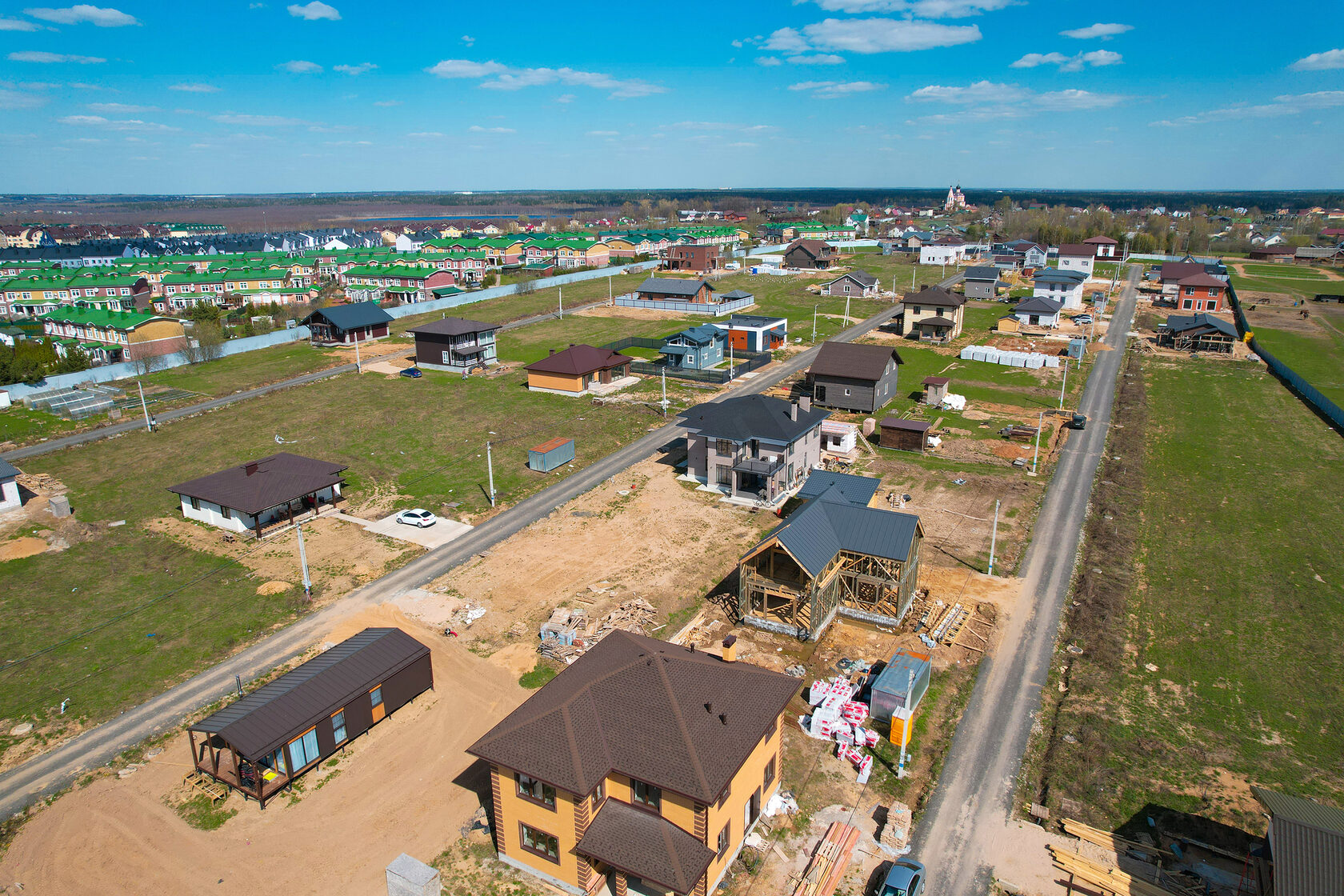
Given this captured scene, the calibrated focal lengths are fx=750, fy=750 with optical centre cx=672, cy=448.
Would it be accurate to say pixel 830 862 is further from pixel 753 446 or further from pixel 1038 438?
pixel 1038 438

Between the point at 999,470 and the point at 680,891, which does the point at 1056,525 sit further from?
the point at 680,891

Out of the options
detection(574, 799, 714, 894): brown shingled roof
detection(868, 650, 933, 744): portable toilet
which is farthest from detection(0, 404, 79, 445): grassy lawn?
detection(868, 650, 933, 744): portable toilet

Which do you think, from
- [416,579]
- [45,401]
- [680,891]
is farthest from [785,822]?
[45,401]

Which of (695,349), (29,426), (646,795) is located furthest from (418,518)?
(29,426)

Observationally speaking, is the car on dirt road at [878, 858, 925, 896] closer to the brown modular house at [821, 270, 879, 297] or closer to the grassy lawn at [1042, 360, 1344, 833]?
the grassy lawn at [1042, 360, 1344, 833]

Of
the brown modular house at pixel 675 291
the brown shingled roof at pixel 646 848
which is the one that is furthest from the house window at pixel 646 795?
the brown modular house at pixel 675 291

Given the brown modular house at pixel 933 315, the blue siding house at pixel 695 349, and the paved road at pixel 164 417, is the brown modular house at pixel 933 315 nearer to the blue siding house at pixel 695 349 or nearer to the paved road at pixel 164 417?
the blue siding house at pixel 695 349
